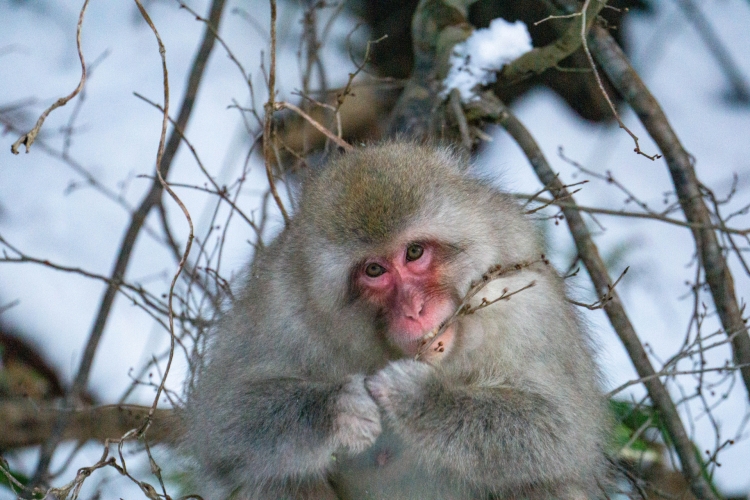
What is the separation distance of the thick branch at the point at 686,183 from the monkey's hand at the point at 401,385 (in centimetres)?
205

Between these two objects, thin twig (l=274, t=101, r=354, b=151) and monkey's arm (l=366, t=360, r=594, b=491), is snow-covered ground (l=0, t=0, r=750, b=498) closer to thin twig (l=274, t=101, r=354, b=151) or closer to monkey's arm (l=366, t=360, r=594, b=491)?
thin twig (l=274, t=101, r=354, b=151)

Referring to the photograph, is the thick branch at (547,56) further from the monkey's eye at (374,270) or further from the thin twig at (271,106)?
the monkey's eye at (374,270)

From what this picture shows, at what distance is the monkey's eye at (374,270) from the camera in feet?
9.88

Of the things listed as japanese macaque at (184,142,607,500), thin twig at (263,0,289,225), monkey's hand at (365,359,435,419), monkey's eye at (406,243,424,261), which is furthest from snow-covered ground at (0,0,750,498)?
monkey's hand at (365,359,435,419)

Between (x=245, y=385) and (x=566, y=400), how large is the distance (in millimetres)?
1275

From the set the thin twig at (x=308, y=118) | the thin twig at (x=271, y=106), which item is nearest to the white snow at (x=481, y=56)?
the thin twig at (x=308, y=118)

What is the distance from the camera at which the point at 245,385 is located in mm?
3270

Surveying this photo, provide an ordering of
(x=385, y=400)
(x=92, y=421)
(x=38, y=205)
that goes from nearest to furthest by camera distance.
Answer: (x=385, y=400)
(x=92, y=421)
(x=38, y=205)

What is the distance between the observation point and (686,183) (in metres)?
4.32

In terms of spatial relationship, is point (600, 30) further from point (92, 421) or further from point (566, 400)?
point (92, 421)

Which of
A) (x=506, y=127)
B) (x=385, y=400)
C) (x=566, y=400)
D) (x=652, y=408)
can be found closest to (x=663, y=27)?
(x=506, y=127)

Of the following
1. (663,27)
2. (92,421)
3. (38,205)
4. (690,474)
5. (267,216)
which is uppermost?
(663,27)

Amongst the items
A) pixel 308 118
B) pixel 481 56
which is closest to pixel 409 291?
pixel 308 118

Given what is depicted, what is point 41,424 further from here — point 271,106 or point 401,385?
point 401,385
